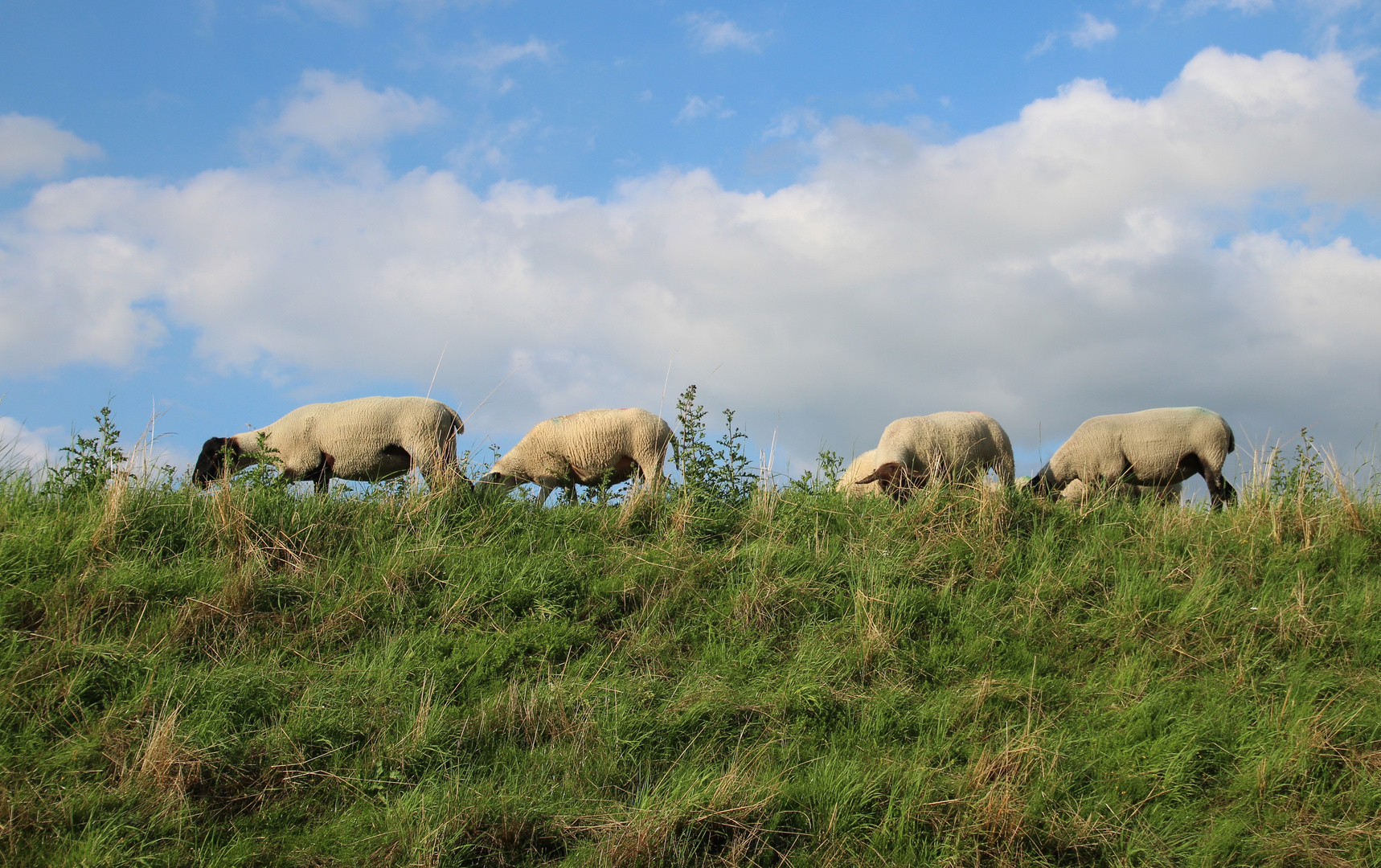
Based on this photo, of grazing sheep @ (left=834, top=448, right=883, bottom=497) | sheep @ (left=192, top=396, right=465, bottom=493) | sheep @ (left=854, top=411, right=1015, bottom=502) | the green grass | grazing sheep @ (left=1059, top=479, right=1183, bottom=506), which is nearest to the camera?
the green grass

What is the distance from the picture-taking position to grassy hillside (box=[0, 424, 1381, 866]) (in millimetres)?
4520

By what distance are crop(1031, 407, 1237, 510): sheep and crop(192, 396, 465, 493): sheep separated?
27.9 ft

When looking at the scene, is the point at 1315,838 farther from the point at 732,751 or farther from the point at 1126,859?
the point at 732,751

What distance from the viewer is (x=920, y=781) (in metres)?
Answer: 4.82

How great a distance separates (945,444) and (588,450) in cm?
475

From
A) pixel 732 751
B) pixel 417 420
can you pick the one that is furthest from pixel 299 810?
pixel 417 420

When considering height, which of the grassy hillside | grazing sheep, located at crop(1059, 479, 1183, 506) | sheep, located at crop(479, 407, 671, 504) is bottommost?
the grassy hillside

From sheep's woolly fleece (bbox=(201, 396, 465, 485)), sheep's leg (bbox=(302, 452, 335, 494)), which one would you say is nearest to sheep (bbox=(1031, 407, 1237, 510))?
sheep's woolly fleece (bbox=(201, 396, 465, 485))

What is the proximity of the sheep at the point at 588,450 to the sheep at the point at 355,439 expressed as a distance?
0.94 m

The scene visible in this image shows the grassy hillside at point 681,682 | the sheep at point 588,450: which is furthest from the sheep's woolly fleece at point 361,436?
the grassy hillside at point 681,682

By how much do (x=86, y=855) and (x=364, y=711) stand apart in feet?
4.81

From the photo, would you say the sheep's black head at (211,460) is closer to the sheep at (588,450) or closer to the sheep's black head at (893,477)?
the sheep at (588,450)

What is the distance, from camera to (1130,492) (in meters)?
13.3

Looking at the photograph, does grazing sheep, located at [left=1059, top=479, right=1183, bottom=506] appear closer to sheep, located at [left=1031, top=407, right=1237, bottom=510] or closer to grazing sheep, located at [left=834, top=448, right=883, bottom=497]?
sheep, located at [left=1031, top=407, right=1237, bottom=510]
